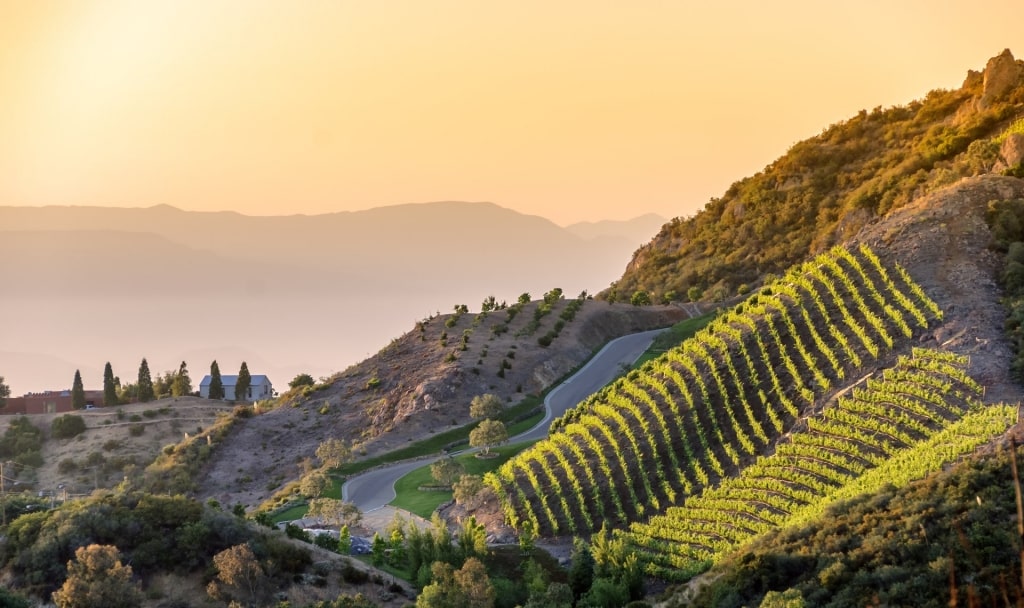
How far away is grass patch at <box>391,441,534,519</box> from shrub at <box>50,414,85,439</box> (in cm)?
4577

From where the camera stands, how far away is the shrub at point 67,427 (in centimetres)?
9181

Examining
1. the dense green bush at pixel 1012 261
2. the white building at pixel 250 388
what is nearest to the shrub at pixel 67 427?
the white building at pixel 250 388

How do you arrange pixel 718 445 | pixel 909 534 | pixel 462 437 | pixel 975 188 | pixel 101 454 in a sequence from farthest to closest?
pixel 101 454
pixel 462 437
pixel 975 188
pixel 718 445
pixel 909 534

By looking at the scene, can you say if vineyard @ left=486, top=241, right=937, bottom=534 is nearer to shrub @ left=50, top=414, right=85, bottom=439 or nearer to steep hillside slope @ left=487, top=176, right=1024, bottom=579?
steep hillside slope @ left=487, top=176, right=1024, bottom=579

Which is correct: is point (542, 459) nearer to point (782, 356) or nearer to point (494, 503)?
point (494, 503)

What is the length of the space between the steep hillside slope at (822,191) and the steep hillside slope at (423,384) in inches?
576

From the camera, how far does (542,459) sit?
47875mm

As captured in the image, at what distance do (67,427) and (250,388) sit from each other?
930 inches

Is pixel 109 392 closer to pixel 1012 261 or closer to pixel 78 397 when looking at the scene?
pixel 78 397

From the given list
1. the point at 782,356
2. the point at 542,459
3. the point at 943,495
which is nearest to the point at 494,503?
the point at 542,459

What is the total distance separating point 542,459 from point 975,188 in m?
24.5

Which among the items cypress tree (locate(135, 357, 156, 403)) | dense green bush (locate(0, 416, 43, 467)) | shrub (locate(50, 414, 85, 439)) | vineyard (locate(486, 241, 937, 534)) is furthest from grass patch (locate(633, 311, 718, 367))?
cypress tree (locate(135, 357, 156, 403))

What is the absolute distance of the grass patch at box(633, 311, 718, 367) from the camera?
74.1 m

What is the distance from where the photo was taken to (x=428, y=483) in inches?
2191
